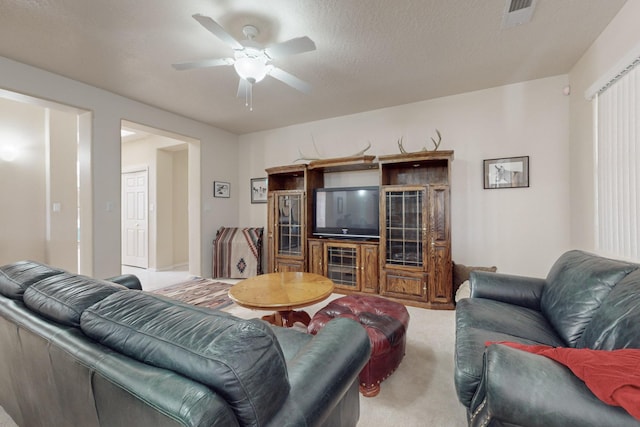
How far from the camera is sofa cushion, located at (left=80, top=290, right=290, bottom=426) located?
2.15 feet

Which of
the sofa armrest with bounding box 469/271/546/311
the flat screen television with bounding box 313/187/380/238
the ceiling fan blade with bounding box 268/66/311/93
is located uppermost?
the ceiling fan blade with bounding box 268/66/311/93

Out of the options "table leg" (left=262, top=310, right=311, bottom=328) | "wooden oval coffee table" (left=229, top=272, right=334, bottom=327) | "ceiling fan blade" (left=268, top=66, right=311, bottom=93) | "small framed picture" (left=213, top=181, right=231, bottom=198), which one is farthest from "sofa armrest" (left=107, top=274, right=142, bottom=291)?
"small framed picture" (left=213, top=181, right=231, bottom=198)

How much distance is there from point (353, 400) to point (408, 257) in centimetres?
230

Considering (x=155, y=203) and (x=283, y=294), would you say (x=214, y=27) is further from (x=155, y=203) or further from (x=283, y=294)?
(x=155, y=203)

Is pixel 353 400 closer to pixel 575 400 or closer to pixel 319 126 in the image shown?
pixel 575 400

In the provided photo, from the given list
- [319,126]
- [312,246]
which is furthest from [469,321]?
[319,126]

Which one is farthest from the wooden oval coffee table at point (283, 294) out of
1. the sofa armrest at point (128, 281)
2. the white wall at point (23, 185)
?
the white wall at point (23, 185)

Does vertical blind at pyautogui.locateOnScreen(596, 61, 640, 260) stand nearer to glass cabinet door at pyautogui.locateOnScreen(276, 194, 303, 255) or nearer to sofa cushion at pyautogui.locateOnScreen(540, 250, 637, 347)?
sofa cushion at pyautogui.locateOnScreen(540, 250, 637, 347)

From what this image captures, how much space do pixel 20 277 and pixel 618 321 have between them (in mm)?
2626

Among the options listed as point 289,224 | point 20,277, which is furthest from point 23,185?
point 20,277

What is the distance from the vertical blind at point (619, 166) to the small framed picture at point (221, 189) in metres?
4.88

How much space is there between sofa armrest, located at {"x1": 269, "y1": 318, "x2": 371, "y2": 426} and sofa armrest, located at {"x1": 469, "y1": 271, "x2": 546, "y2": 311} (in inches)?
49.8

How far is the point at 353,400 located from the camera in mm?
1262

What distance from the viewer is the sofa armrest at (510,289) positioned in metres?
1.92
